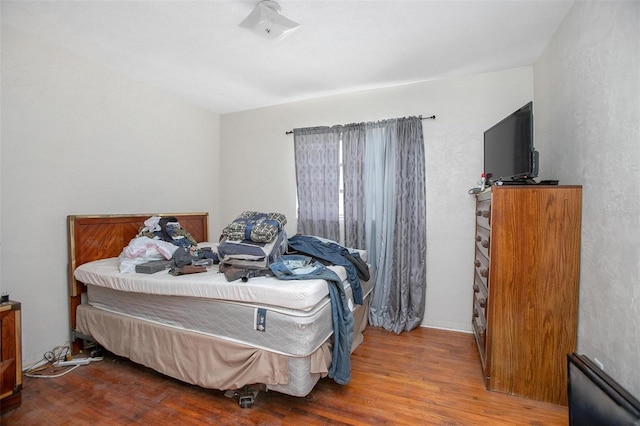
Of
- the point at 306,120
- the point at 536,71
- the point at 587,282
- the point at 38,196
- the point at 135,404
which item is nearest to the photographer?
the point at 587,282

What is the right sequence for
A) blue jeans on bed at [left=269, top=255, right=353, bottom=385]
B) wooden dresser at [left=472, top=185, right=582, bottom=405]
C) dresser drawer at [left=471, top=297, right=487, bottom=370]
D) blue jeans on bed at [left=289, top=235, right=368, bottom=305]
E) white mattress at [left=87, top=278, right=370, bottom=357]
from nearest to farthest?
white mattress at [left=87, top=278, right=370, bottom=357] → wooden dresser at [left=472, top=185, right=582, bottom=405] → blue jeans on bed at [left=269, top=255, right=353, bottom=385] → dresser drawer at [left=471, top=297, right=487, bottom=370] → blue jeans on bed at [left=289, top=235, right=368, bottom=305]

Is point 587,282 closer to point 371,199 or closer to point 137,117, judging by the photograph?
point 371,199

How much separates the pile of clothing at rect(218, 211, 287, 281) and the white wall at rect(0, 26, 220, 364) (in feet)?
4.47

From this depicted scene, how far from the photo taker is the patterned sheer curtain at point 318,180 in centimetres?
342

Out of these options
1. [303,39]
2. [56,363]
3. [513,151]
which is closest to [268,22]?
[303,39]

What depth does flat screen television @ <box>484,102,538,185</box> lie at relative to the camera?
72.8 inches

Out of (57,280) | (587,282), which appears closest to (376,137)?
(587,282)

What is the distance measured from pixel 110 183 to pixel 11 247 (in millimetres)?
887

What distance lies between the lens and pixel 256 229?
7.57 ft

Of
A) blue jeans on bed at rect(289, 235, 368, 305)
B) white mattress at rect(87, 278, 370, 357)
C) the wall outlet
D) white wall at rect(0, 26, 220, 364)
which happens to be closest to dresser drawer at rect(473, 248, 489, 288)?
the wall outlet

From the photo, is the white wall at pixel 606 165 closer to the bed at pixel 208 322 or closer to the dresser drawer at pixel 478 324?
the dresser drawer at pixel 478 324

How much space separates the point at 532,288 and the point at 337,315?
50.3 inches

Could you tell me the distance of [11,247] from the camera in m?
2.12

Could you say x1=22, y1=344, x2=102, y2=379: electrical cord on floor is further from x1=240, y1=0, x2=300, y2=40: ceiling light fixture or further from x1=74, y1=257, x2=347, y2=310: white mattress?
x1=240, y1=0, x2=300, y2=40: ceiling light fixture
